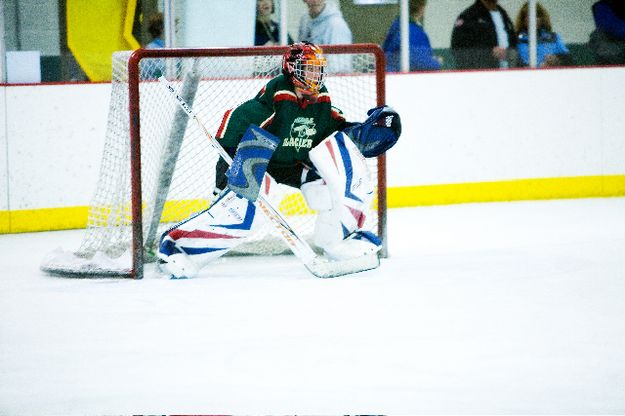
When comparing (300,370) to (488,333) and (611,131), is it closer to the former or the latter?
(488,333)

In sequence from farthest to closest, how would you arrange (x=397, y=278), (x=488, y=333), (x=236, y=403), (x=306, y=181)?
(x=306, y=181) → (x=397, y=278) → (x=488, y=333) → (x=236, y=403)

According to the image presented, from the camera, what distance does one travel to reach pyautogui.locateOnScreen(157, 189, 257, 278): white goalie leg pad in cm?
367

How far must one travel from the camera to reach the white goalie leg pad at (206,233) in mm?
3674

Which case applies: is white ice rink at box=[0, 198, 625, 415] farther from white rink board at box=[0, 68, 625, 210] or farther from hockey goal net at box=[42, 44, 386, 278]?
white rink board at box=[0, 68, 625, 210]

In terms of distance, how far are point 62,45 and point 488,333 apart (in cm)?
320

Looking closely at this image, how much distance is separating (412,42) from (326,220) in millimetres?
2303

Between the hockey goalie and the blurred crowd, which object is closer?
the hockey goalie

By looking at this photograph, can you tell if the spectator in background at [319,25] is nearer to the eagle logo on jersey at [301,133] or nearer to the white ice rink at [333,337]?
the white ice rink at [333,337]

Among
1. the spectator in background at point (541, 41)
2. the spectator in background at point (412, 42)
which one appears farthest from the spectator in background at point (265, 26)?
the spectator in background at point (541, 41)

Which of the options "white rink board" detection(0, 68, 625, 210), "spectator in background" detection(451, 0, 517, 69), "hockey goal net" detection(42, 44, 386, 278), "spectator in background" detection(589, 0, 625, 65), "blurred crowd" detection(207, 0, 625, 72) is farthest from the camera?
"spectator in background" detection(589, 0, 625, 65)

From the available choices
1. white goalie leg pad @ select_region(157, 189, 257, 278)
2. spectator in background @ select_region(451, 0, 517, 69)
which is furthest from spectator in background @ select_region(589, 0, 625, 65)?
white goalie leg pad @ select_region(157, 189, 257, 278)

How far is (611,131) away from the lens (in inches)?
241

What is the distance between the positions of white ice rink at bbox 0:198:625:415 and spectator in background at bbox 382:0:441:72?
176 centimetres

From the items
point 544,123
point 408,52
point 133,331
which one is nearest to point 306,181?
point 133,331
